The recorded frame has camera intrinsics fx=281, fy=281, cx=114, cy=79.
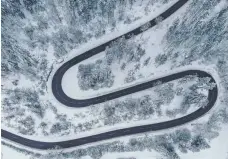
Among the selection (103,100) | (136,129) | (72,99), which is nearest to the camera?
(136,129)

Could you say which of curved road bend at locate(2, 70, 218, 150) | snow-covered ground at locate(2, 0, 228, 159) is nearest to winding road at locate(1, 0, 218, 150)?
curved road bend at locate(2, 70, 218, 150)

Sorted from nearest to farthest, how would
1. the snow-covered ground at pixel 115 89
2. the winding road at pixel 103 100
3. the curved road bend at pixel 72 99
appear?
the snow-covered ground at pixel 115 89 → the winding road at pixel 103 100 → the curved road bend at pixel 72 99

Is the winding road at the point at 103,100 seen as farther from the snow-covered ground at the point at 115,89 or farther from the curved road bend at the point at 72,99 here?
the snow-covered ground at the point at 115,89

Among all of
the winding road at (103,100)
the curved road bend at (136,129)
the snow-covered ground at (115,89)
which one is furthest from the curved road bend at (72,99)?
the curved road bend at (136,129)

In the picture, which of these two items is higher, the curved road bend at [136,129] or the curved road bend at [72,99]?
the curved road bend at [72,99]

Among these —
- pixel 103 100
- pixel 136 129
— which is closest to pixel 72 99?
pixel 103 100

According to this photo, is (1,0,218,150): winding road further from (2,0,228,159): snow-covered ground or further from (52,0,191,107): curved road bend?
(2,0,228,159): snow-covered ground

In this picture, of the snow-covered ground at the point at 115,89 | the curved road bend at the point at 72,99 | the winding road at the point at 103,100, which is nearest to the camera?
the snow-covered ground at the point at 115,89

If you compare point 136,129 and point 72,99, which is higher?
point 72,99

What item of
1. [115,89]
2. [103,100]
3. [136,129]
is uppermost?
[115,89]

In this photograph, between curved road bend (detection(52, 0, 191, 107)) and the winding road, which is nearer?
the winding road

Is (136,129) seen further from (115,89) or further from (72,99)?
(72,99)
